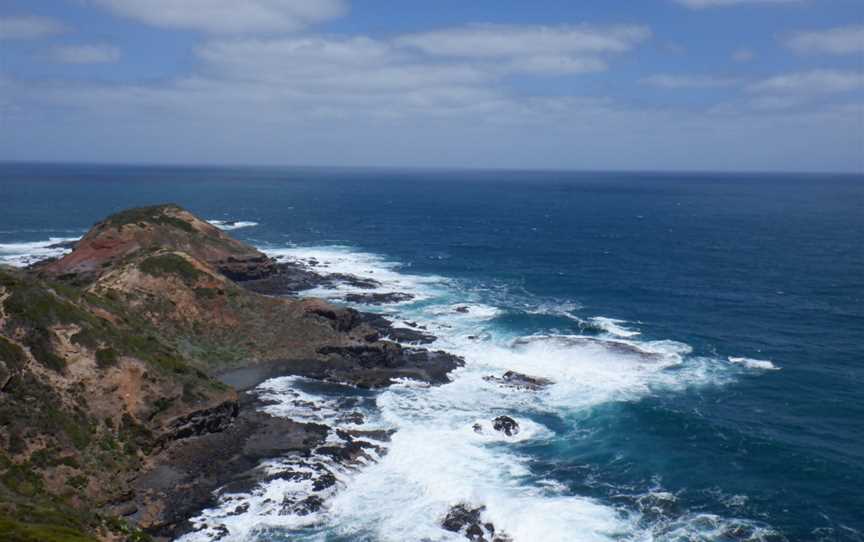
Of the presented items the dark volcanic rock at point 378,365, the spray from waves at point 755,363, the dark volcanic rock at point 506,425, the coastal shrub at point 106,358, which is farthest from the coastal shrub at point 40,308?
the spray from waves at point 755,363

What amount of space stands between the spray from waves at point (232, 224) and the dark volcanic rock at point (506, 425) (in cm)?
13518

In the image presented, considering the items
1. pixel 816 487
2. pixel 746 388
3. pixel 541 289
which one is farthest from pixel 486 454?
pixel 541 289

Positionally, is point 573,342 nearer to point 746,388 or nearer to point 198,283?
point 746,388

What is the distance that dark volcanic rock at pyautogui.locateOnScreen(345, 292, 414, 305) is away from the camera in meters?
104

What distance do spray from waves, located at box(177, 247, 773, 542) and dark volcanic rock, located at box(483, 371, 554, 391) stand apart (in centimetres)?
85

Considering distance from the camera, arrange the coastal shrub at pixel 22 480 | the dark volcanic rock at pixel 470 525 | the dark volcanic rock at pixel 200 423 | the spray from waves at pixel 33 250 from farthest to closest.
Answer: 1. the spray from waves at pixel 33 250
2. the dark volcanic rock at pixel 200 423
3. the dark volcanic rock at pixel 470 525
4. the coastal shrub at pixel 22 480

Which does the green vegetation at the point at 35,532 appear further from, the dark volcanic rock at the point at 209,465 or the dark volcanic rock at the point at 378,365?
the dark volcanic rock at the point at 378,365

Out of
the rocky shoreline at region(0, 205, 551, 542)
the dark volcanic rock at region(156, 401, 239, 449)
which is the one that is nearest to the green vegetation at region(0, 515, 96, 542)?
the rocky shoreline at region(0, 205, 551, 542)

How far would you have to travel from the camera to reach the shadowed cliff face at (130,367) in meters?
47.3

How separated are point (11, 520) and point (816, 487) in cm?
5419

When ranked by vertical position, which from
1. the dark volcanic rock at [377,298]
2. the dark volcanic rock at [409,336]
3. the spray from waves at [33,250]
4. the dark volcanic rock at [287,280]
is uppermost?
the spray from waves at [33,250]

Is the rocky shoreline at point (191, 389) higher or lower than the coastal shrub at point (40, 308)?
lower

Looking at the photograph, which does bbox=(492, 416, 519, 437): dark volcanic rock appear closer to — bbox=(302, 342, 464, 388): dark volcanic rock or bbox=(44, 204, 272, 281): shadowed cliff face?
bbox=(302, 342, 464, 388): dark volcanic rock

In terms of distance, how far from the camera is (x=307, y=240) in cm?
16625
